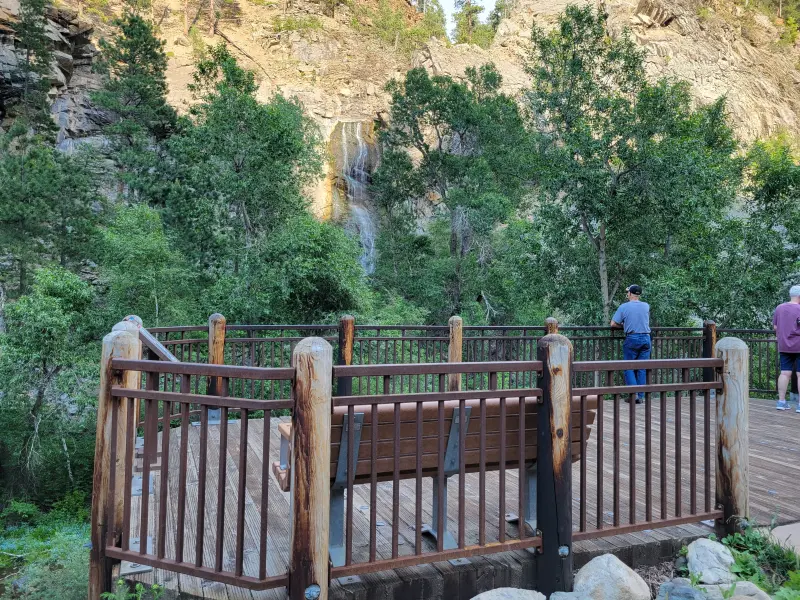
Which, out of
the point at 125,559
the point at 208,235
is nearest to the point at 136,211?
the point at 208,235

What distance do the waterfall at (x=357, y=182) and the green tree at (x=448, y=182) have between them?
100 centimetres

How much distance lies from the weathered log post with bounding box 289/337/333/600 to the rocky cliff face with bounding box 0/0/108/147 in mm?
29638

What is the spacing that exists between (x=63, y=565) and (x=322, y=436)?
3.04m

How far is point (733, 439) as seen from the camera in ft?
10.4

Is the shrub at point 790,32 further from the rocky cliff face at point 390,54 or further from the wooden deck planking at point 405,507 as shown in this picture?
the wooden deck planking at point 405,507

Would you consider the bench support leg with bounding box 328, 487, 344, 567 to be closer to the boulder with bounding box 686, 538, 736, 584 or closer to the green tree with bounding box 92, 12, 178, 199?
the boulder with bounding box 686, 538, 736, 584

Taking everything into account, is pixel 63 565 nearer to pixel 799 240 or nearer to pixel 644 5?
pixel 799 240

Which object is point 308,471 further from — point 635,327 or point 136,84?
point 136,84

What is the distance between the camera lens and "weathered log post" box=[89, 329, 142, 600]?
258 cm

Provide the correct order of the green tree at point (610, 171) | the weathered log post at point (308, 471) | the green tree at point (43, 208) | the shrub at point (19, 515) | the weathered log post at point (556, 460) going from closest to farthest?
1. the weathered log post at point (308, 471)
2. the weathered log post at point (556, 460)
3. the shrub at point (19, 515)
4. the green tree at point (610, 171)
5. the green tree at point (43, 208)

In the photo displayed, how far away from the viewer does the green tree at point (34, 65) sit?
24281 millimetres

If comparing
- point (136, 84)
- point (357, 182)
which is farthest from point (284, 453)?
point (357, 182)

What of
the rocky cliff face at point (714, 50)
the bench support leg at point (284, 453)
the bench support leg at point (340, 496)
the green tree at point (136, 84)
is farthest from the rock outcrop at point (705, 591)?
the rocky cliff face at point (714, 50)

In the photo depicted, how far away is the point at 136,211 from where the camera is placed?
1716 centimetres
